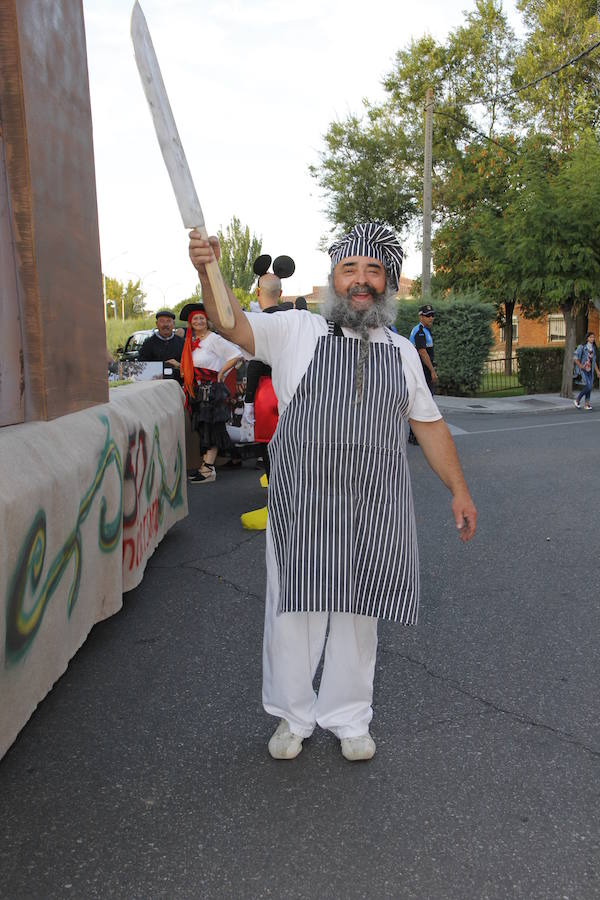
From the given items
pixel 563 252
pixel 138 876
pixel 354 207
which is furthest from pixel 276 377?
pixel 354 207

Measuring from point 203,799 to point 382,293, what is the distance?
1.78 m

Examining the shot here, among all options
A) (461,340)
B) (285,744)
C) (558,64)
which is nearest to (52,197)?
(285,744)

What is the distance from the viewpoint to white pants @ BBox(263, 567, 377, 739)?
2965 mm

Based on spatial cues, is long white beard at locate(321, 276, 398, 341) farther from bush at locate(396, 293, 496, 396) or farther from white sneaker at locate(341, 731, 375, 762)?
bush at locate(396, 293, 496, 396)

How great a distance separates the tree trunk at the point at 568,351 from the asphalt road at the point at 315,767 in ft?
54.4

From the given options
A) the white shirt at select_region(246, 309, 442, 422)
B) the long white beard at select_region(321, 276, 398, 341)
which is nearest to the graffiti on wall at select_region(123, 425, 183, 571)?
the white shirt at select_region(246, 309, 442, 422)

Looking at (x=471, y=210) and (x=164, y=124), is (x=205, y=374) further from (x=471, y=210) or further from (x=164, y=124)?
(x=471, y=210)

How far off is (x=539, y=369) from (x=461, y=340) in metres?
3.43

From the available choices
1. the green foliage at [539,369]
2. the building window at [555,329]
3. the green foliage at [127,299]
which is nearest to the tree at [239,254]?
the green foliage at [127,299]

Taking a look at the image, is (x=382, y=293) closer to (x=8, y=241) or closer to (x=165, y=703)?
(x=8, y=241)

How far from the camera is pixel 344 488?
283 cm

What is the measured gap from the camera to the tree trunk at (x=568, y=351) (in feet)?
67.9

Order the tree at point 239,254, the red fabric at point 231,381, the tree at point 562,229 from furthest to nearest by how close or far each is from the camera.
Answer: the tree at point 239,254 → the tree at point 562,229 → the red fabric at point 231,381

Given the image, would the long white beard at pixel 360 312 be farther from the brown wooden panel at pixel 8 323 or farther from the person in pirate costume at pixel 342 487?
the brown wooden panel at pixel 8 323
